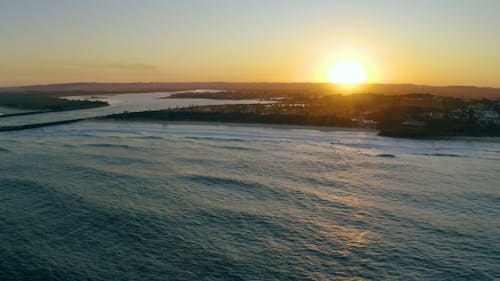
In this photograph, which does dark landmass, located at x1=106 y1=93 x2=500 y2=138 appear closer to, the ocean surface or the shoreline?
the shoreline

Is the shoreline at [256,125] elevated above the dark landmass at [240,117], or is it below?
below

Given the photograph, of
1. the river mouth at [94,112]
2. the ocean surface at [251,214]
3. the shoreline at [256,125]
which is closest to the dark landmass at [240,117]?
A: the shoreline at [256,125]

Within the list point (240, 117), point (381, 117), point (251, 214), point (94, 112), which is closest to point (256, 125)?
point (240, 117)

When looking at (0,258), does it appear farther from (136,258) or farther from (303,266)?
(303,266)

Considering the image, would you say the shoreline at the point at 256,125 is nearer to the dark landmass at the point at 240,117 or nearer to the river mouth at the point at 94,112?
the dark landmass at the point at 240,117

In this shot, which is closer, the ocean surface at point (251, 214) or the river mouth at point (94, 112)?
the ocean surface at point (251, 214)

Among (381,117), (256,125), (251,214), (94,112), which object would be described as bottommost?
(251,214)

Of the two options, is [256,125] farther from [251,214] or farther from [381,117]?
[251,214]

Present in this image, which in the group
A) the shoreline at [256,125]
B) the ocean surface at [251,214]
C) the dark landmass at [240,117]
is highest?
the dark landmass at [240,117]
